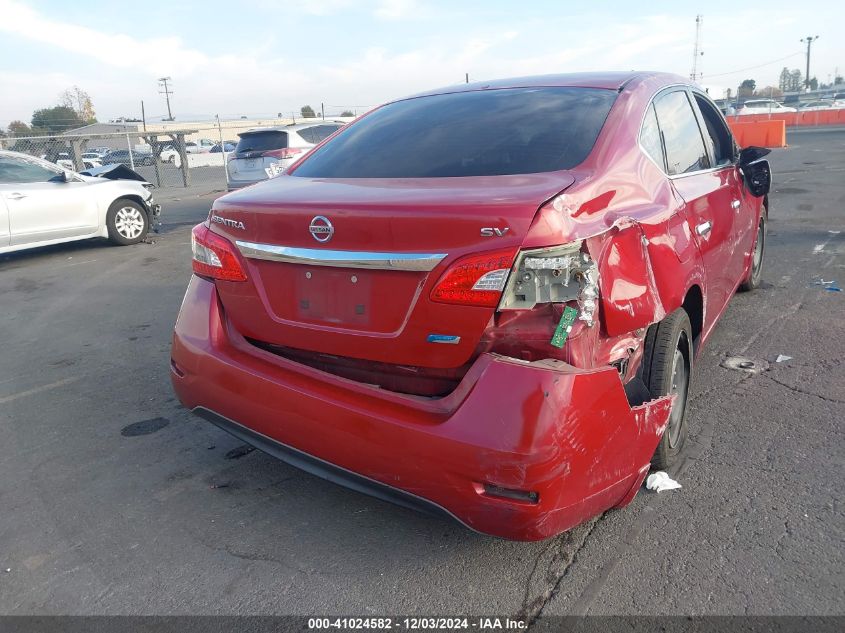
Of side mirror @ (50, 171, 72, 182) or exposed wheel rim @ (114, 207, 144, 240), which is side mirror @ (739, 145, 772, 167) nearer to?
side mirror @ (50, 171, 72, 182)

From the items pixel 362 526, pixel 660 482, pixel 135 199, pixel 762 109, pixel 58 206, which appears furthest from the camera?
pixel 762 109

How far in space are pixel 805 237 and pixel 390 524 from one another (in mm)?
7789

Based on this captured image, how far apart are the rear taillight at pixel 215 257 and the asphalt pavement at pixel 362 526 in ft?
3.37

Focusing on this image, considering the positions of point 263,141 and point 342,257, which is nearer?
point 342,257

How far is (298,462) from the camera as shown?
267cm

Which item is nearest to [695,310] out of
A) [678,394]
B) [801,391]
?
[678,394]

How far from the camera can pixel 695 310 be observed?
3.48 metres

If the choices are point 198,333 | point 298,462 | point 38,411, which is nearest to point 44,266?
point 38,411

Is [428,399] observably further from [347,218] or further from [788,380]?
[788,380]

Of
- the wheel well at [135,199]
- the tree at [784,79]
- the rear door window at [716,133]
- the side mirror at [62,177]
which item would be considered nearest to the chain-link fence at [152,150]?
the wheel well at [135,199]

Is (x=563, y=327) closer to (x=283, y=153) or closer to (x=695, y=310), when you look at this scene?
(x=695, y=310)

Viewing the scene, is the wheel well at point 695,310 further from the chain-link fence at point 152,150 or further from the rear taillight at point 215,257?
the chain-link fence at point 152,150

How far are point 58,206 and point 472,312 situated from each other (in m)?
8.88

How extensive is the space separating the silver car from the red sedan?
1086 centimetres
